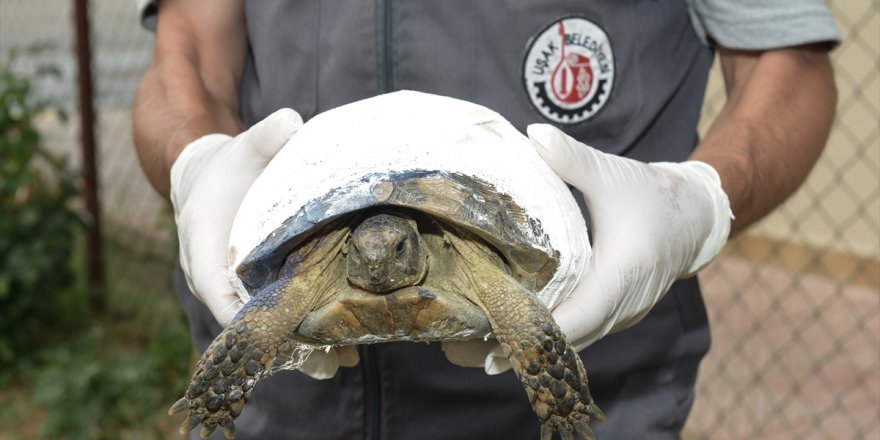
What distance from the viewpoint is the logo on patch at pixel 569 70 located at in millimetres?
1702

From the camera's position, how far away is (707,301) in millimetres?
4570

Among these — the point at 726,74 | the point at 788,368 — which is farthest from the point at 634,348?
the point at 788,368

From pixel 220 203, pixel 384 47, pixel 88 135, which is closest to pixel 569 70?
pixel 384 47

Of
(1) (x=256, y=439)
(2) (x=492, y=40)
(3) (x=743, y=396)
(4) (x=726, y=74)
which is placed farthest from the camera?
(3) (x=743, y=396)

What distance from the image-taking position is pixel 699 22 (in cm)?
184

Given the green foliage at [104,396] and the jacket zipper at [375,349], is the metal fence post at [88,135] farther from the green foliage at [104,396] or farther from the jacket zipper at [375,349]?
the jacket zipper at [375,349]

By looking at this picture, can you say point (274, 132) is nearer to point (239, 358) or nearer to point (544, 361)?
point (239, 358)

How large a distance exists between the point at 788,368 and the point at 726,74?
249 centimetres

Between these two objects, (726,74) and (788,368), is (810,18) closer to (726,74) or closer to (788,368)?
(726,74)

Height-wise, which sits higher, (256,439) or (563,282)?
(563,282)

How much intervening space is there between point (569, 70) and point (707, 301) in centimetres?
308

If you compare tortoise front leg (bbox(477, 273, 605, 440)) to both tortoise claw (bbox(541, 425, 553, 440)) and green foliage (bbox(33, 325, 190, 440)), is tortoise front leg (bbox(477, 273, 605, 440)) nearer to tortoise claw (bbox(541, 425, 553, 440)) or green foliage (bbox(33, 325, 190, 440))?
tortoise claw (bbox(541, 425, 553, 440))

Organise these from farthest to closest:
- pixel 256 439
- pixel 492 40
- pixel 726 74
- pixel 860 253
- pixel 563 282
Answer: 1. pixel 860 253
2. pixel 726 74
3. pixel 256 439
4. pixel 492 40
5. pixel 563 282

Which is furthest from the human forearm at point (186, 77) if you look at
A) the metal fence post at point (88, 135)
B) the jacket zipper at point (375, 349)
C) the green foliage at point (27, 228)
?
the metal fence post at point (88, 135)
